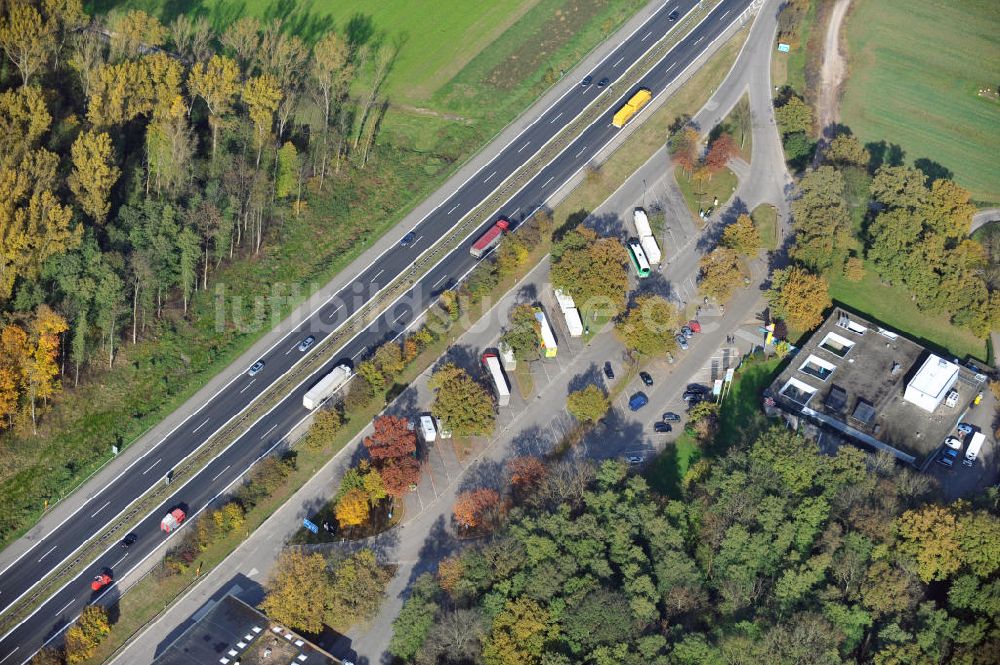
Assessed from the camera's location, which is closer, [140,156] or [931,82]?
[140,156]

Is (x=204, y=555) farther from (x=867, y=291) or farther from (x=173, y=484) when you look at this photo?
(x=867, y=291)

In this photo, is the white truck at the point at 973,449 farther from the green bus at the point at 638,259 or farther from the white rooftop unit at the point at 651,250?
the white rooftop unit at the point at 651,250

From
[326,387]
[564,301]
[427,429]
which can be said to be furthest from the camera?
[564,301]

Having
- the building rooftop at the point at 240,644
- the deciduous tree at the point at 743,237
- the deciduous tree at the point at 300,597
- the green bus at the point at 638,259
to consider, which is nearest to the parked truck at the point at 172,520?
the building rooftop at the point at 240,644

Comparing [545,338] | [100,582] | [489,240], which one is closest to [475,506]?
[545,338]

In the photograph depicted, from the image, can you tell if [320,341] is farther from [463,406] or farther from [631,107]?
[631,107]

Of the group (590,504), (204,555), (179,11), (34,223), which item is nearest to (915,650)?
(590,504)
